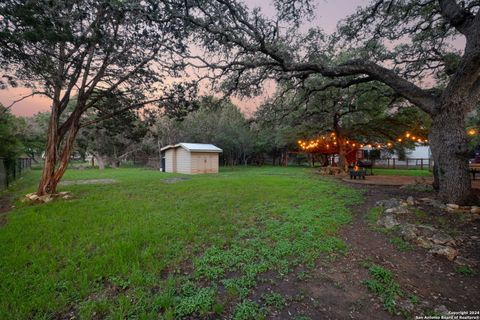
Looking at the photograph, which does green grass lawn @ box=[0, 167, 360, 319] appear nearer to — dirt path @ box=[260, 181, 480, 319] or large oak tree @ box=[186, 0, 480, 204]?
dirt path @ box=[260, 181, 480, 319]

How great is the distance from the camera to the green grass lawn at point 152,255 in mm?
2227

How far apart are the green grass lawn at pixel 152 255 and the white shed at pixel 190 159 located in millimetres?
11909

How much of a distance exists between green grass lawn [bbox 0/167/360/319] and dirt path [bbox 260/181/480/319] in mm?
281

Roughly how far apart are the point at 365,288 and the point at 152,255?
292 centimetres

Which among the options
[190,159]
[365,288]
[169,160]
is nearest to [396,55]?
[365,288]

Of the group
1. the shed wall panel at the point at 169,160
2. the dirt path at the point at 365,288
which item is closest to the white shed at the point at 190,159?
the shed wall panel at the point at 169,160

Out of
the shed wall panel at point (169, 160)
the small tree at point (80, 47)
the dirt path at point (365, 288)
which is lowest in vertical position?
the dirt path at point (365, 288)

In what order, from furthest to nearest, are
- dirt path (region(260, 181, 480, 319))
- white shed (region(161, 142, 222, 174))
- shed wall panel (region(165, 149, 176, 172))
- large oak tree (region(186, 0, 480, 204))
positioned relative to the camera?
shed wall panel (region(165, 149, 176, 172)), white shed (region(161, 142, 222, 174)), large oak tree (region(186, 0, 480, 204)), dirt path (region(260, 181, 480, 319))

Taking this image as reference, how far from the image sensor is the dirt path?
7.06ft

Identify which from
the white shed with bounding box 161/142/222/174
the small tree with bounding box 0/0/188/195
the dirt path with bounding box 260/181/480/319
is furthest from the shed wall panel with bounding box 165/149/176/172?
the dirt path with bounding box 260/181/480/319

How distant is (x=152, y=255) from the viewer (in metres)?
3.21

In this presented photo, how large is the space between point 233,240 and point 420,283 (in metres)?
2.63

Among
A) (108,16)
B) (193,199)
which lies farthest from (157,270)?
(108,16)

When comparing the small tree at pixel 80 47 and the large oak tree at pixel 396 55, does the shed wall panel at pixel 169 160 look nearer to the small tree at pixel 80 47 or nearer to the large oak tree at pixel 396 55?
the small tree at pixel 80 47
